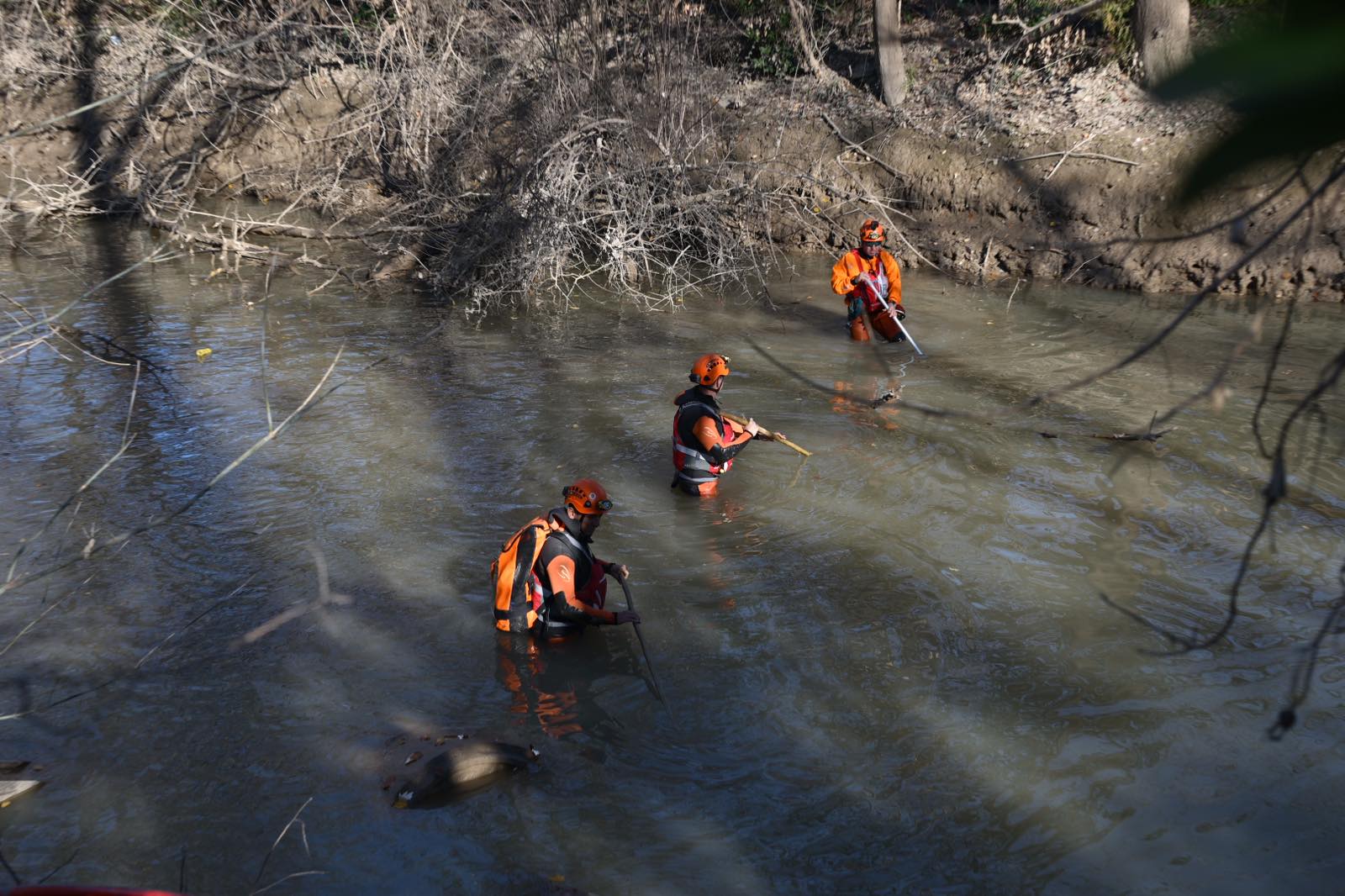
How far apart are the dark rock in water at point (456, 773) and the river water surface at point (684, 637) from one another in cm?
10

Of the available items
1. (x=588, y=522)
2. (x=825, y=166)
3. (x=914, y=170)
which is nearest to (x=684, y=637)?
(x=588, y=522)

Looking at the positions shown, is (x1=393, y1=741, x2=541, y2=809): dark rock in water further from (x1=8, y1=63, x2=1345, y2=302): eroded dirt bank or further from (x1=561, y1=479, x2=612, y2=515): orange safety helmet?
(x1=8, y1=63, x2=1345, y2=302): eroded dirt bank

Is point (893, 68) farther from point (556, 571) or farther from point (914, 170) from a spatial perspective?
point (556, 571)

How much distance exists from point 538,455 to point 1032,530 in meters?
4.22

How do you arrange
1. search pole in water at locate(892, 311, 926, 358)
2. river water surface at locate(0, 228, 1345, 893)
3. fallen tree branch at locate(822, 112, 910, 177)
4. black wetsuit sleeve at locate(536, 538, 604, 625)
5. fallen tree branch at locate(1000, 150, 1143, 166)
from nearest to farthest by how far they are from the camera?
river water surface at locate(0, 228, 1345, 893) < black wetsuit sleeve at locate(536, 538, 604, 625) < search pole in water at locate(892, 311, 926, 358) < fallen tree branch at locate(1000, 150, 1143, 166) < fallen tree branch at locate(822, 112, 910, 177)

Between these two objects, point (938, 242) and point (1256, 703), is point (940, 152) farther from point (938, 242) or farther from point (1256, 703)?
point (1256, 703)

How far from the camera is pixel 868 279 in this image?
40.0 feet

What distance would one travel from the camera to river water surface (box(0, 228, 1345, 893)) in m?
4.95

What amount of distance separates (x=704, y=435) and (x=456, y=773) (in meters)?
3.85

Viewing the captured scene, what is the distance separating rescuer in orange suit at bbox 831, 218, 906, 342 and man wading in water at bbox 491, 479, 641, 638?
6.35m

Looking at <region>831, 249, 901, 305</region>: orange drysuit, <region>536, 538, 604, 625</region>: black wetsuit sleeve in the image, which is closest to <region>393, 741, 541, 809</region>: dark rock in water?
<region>536, 538, 604, 625</region>: black wetsuit sleeve

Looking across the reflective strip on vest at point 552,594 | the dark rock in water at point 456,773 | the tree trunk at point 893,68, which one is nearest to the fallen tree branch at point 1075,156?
the tree trunk at point 893,68

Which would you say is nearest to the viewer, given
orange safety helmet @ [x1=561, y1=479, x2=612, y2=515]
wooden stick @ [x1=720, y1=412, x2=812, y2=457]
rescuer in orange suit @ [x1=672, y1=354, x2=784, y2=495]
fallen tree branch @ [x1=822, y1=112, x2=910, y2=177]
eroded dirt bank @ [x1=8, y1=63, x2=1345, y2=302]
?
orange safety helmet @ [x1=561, y1=479, x2=612, y2=515]

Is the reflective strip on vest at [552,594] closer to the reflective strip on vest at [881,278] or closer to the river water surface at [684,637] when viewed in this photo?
the river water surface at [684,637]
